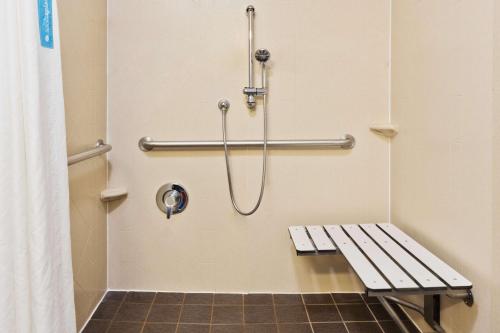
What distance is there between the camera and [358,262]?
138 cm

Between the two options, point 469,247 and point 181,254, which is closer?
point 469,247

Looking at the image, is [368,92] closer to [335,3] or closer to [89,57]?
[335,3]

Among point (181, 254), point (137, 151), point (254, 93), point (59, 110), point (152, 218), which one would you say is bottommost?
point (181, 254)

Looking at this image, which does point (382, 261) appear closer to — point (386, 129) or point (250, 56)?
point (386, 129)

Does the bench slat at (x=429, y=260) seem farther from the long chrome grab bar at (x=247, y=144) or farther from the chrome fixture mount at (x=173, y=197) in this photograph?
the chrome fixture mount at (x=173, y=197)

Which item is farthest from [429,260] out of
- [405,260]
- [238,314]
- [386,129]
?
[238,314]

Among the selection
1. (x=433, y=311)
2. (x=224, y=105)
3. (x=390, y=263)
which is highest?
(x=224, y=105)

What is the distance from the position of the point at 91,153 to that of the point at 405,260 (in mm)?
1323

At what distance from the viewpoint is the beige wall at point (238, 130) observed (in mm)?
1888

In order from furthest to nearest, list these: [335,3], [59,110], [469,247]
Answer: [335,3] → [469,247] → [59,110]

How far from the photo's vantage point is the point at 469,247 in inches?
49.9

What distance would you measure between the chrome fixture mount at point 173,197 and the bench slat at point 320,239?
0.65m

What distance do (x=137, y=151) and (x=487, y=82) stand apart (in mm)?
1539

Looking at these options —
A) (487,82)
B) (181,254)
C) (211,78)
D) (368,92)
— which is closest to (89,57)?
(211,78)
